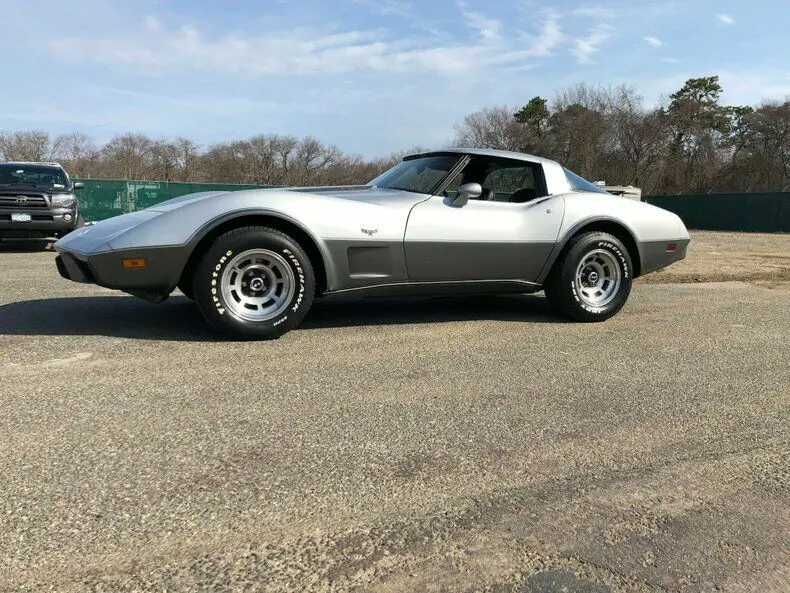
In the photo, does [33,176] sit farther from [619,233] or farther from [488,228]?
[619,233]

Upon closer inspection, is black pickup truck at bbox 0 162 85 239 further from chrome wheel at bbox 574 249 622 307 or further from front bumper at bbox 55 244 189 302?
chrome wheel at bbox 574 249 622 307

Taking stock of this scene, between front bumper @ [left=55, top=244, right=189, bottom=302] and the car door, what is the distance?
1.69 metres

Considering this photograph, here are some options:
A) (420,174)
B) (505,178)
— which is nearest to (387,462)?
(420,174)

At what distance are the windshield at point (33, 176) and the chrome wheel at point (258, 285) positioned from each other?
29.4 feet

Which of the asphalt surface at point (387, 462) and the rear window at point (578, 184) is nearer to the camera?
the asphalt surface at point (387, 462)

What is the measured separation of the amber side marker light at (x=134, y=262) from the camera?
391 cm

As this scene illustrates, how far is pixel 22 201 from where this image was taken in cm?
1066

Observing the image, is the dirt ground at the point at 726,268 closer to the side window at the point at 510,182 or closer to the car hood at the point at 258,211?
the side window at the point at 510,182

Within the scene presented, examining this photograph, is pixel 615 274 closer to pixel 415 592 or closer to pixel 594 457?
pixel 594 457

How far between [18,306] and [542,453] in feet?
15.6

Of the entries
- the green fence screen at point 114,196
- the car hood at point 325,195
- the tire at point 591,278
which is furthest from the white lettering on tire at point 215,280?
the green fence screen at point 114,196

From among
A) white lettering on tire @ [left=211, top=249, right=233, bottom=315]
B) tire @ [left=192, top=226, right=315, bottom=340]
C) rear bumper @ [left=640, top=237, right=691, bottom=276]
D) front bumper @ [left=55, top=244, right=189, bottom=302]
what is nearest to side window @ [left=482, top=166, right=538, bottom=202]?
rear bumper @ [left=640, top=237, right=691, bottom=276]

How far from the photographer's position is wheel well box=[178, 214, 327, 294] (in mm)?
4133

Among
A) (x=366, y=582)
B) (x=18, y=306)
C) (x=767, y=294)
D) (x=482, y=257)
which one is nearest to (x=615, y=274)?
(x=482, y=257)
